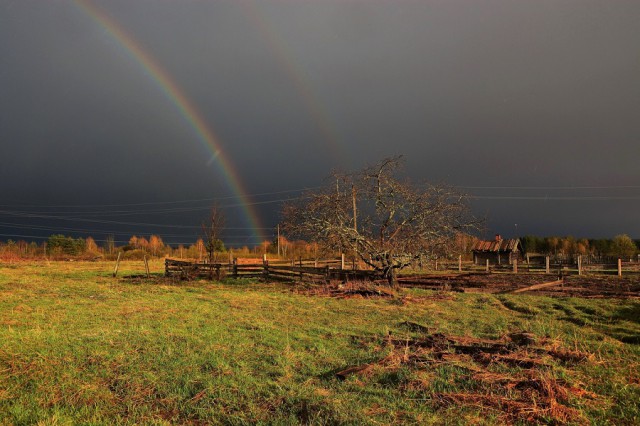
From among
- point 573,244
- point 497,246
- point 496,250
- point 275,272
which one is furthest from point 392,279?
point 573,244

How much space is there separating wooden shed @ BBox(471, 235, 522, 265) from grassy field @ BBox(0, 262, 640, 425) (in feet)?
156

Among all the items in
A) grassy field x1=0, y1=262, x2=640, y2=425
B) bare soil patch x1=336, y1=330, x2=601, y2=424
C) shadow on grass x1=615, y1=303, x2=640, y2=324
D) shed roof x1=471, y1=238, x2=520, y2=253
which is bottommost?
shadow on grass x1=615, y1=303, x2=640, y2=324

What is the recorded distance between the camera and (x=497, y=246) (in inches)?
2260

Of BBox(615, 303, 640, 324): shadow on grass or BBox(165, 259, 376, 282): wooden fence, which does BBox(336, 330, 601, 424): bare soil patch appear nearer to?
BBox(615, 303, 640, 324): shadow on grass

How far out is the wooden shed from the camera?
56.6 meters

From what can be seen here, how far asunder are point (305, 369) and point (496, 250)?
5635cm

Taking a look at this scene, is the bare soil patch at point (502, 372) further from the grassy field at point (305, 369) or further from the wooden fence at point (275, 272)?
the wooden fence at point (275, 272)

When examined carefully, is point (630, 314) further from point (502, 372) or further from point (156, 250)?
point (156, 250)

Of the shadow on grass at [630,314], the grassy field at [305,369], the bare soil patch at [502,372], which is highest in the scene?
the bare soil patch at [502,372]

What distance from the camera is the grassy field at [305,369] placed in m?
4.76

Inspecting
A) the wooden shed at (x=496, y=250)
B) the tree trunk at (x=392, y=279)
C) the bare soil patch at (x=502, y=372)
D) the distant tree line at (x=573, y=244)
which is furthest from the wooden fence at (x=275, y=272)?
the distant tree line at (x=573, y=244)

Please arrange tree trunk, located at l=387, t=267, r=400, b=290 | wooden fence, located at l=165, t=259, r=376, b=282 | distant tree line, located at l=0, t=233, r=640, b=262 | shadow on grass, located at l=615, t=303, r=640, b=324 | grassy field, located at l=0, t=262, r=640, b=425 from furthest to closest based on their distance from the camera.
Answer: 1. distant tree line, located at l=0, t=233, r=640, b=262
2. wooden fence, located at l=165, t=259, r=376, b=282
3. tree trunk, located at l=387, t=267, r=400, b=290
4. shadow on grass, located at l=615, t=303, r=640, b=324
5. grassy field, located at l=0, t=262, r=640, b=425

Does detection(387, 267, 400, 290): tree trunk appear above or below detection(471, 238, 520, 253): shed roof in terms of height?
below

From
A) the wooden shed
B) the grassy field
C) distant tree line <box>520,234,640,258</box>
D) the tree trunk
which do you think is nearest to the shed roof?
the wooden shed
